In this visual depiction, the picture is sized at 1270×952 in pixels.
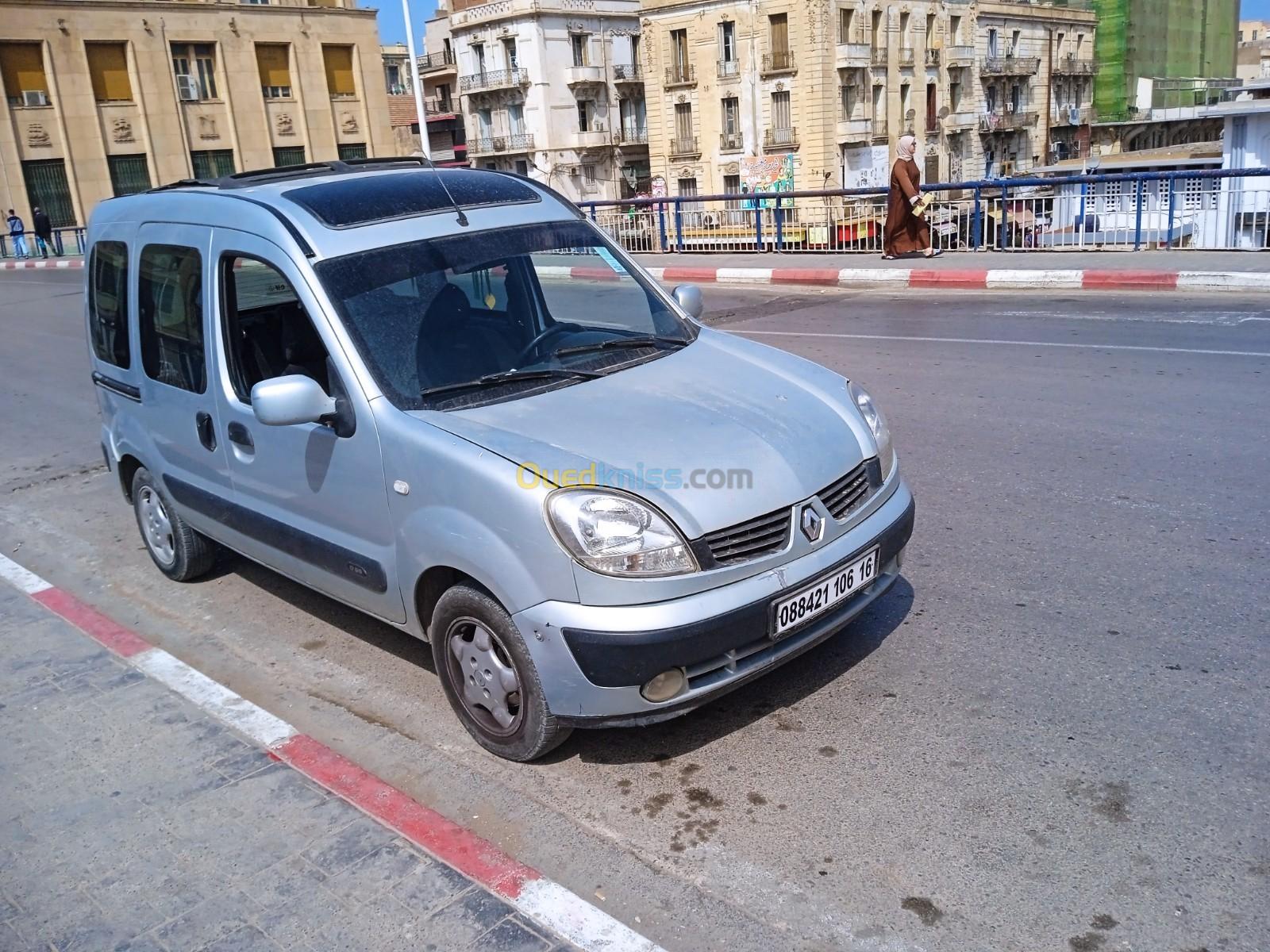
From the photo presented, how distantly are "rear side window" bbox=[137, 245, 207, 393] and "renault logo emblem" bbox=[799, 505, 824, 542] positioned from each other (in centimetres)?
268

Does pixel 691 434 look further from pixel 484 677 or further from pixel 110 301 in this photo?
pixel 110 301

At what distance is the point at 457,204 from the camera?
432 centimetres

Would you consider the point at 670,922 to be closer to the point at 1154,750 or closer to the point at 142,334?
the point at 1154,750

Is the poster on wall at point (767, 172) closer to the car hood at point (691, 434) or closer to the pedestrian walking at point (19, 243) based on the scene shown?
the pedestrian walking at point (19, 243)

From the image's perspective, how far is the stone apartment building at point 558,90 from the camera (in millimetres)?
65125

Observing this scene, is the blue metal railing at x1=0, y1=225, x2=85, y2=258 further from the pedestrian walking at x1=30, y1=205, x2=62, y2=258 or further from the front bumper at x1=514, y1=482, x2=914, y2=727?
the front bumper at x1=514, y1=482, x2=914, y2=727

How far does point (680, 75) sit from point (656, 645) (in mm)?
61064

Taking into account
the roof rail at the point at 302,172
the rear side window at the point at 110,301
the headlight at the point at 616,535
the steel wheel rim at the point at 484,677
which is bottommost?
the steel wheel rim at the point at 484,677

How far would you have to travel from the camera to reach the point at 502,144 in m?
68.5

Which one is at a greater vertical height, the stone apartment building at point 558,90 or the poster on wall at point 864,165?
the stone apartment building at point 558,90

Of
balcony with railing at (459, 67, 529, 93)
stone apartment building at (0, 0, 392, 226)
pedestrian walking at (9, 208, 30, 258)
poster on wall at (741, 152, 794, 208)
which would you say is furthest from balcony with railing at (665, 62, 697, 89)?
pedestrian walking at (9, 208, 30, 258)

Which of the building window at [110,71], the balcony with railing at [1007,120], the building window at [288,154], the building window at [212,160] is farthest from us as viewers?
the balcony with railing at [1007,120]

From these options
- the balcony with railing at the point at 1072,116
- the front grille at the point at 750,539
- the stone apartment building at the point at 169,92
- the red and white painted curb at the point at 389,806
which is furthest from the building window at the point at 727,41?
the front grille at the point at 750,539

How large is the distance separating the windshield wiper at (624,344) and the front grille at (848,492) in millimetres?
1025
